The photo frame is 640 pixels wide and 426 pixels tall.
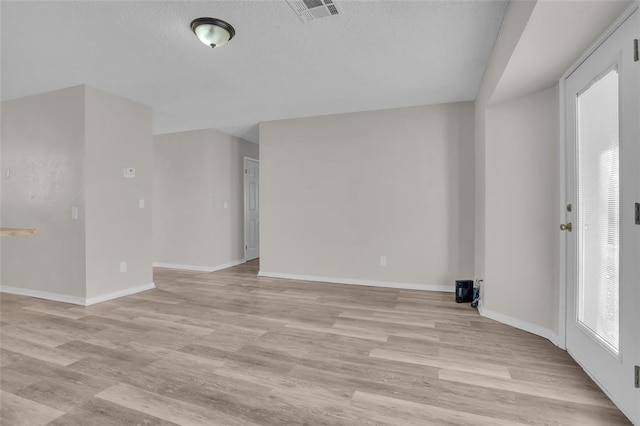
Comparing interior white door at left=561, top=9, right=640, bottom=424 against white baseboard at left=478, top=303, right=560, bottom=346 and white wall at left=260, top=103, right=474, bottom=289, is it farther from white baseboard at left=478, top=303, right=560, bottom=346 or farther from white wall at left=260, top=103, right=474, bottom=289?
white wall at left=260, top=103, right=474, bottom=289

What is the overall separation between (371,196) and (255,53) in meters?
2.41

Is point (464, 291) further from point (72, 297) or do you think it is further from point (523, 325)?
point (72, 297)

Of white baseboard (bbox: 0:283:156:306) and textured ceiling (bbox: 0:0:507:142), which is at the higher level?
textured ceiling (bbox: 0:0:507:142)

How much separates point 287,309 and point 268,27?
8.60ft

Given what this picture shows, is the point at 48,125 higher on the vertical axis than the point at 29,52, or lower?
lower

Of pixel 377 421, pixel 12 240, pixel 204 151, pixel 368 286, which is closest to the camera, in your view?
pixel 377 421

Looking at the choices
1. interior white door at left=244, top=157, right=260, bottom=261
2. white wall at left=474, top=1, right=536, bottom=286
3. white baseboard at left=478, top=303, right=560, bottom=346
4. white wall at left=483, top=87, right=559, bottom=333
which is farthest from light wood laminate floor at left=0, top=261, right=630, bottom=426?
interior white door at left=244, top=157, right=260, bottom=261

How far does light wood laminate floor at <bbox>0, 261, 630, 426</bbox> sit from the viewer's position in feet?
5.47

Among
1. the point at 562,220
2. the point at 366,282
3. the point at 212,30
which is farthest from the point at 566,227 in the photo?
the point at 212,30

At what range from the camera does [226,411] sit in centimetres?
169

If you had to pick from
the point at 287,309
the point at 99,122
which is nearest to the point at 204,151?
the point at 99,122

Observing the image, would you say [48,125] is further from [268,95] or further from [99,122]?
[268,95]

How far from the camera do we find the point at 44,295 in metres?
3.87

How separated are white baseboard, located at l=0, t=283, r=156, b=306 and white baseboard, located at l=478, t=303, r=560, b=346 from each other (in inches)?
161
